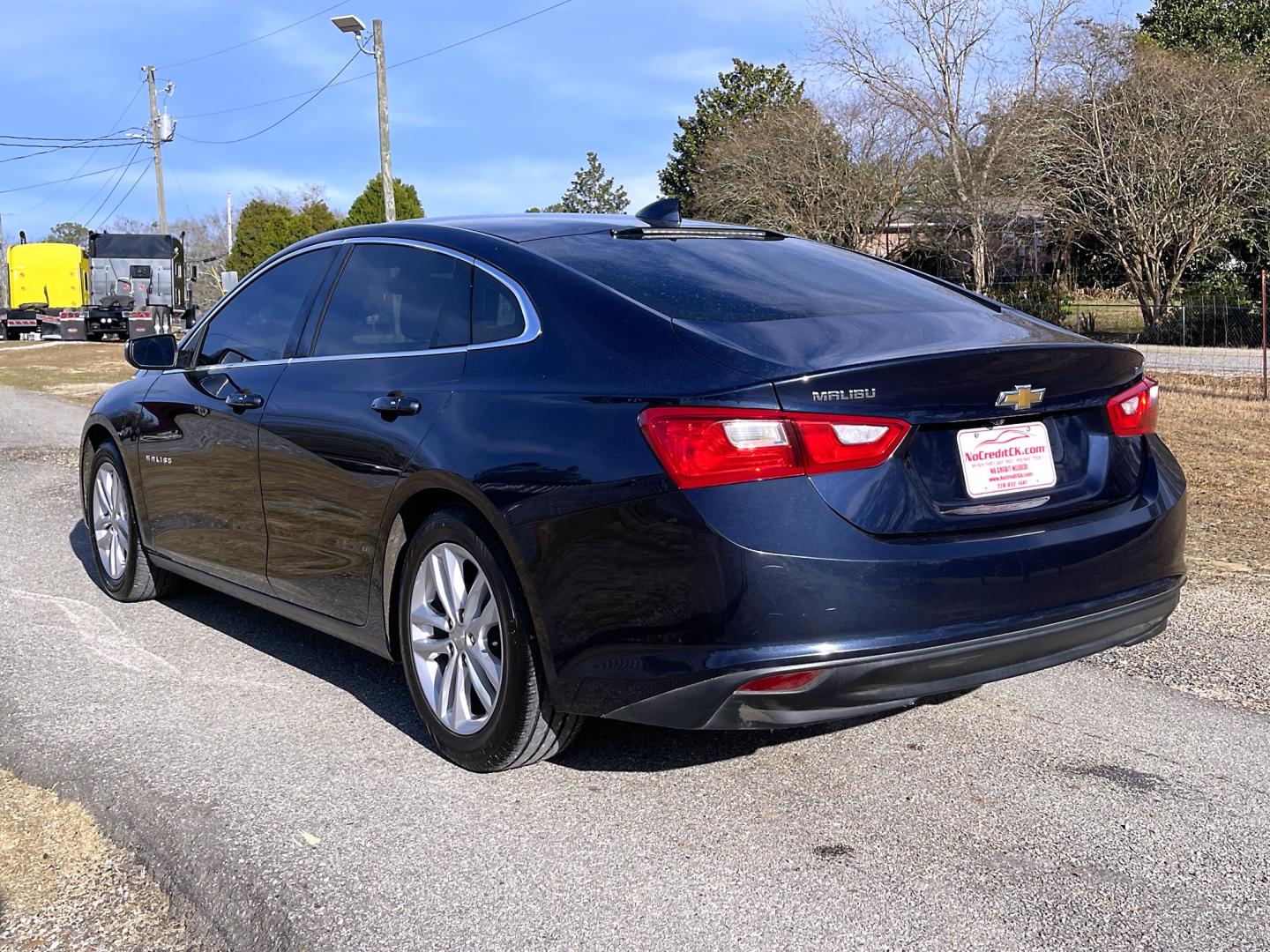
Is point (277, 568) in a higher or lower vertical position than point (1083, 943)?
higher

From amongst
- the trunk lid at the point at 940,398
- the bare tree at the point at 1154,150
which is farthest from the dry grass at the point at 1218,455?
the bare tree at the point at 1154,150

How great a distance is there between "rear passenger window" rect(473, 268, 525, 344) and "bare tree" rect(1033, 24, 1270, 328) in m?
25.6

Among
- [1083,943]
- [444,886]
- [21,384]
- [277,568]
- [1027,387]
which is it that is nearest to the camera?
[1083,943]

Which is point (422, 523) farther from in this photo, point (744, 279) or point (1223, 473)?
point (1223, 473)

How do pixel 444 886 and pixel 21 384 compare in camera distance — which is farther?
pixel 21 384

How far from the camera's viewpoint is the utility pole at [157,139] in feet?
154

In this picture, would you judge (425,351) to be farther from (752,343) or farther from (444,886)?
(444,886)

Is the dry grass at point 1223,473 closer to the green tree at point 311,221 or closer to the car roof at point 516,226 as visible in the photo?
the car roof at point 516,226

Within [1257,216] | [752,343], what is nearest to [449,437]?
[752,343]

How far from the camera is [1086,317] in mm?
29062

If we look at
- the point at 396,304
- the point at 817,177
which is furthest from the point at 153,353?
the point at 817,177

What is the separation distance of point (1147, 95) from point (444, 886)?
28.0 meters

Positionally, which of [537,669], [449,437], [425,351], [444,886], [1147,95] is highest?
[1147,95]

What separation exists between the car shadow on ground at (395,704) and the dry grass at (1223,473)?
10.8ft
